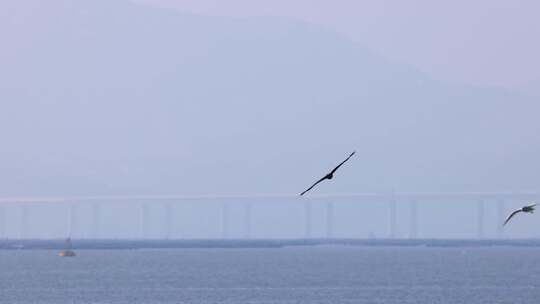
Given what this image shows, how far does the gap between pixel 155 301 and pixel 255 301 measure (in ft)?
24.3

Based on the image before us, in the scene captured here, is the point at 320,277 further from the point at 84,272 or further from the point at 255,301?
the point at 255,301

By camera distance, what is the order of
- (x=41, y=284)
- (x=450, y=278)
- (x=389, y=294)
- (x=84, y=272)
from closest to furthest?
(x=389, y=294), (x=41, y=284), (x=450, y=278), (x=84, y=272)

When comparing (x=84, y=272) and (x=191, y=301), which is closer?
(x=191, y=301)

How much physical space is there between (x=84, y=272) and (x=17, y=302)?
64306 mm

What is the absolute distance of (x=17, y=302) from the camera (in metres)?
131

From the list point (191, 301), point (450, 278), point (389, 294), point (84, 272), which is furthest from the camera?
point (84, 272)

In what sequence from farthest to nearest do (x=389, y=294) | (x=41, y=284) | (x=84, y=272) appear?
(x=84, y=272) < (x=41, y=284) < (x=389, y=294)

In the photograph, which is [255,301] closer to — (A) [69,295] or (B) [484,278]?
(A) [69,295]

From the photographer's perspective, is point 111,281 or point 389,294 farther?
point 111,281

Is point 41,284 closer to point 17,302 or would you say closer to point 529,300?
point 17,302

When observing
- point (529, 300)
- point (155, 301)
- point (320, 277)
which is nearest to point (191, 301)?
point (155, 301)

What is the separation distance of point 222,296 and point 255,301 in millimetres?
6957

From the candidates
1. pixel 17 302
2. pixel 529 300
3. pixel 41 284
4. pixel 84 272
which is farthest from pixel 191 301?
pixel 84 272

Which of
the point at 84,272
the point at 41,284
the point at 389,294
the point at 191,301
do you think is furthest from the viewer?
the point at 84,272
